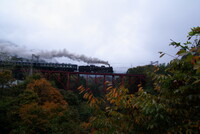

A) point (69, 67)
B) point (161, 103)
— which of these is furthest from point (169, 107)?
point (69, 67)

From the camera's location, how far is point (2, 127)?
34.0 ft

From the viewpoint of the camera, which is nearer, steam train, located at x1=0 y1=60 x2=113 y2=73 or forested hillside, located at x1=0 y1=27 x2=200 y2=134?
forested hillside, located at x1=0 y1=27 x2=200 y2=134

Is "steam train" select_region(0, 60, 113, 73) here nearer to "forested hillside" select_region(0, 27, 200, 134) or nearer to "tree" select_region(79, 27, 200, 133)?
"forested hillside" select_region(0, 27, 200, 134)

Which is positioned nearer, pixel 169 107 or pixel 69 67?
pixel 169 107

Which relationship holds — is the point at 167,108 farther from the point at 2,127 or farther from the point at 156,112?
the point at 2,127

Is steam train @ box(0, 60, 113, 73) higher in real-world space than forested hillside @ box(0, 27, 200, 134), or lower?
higher

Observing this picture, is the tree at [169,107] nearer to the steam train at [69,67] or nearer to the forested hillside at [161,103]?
the forested hillside at [161,103]

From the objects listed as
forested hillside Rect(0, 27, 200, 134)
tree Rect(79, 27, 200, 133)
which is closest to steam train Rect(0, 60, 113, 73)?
forested hillside Rect(0, 27, 200, 134)

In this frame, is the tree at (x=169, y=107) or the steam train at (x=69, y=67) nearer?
the tree at (x=169, y=107)

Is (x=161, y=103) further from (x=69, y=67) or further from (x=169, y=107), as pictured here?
(x=69, y=67)

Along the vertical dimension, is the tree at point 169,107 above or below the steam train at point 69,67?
below

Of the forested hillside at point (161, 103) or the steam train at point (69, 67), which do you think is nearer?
the forested hillside at point (161, 103)

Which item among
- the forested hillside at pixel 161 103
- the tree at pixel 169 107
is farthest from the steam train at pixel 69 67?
the tree at pixel 169 107

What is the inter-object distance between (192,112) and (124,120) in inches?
40.0
